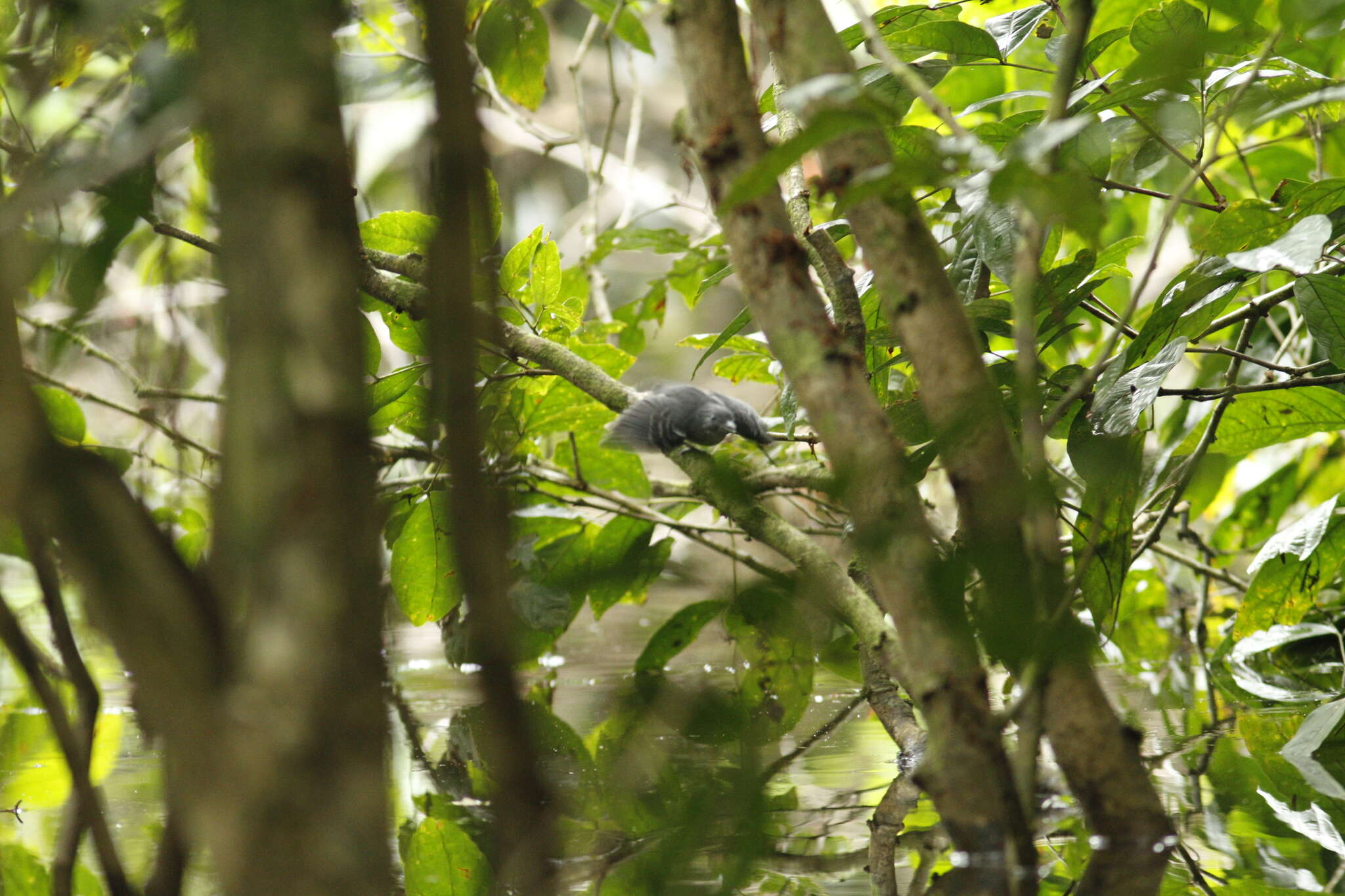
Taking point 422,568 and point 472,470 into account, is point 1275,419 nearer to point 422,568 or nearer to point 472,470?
point 422,568

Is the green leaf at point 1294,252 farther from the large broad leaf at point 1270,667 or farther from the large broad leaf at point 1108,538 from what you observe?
the large broad leaf at point 1270,667

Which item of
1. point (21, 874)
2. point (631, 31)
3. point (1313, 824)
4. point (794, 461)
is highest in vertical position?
point (631, 31)

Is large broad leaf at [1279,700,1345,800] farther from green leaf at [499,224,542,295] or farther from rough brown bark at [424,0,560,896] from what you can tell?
green leaf at [499,224,542,295]

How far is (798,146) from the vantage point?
0.44 meters

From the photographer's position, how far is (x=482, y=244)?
0.32 metres

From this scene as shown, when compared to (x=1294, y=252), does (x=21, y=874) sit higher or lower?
lower

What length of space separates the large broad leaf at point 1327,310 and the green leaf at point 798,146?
0.64 m

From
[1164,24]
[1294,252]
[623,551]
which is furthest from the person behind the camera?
[623,551]

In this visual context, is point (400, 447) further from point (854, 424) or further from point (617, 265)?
point (617, 265)

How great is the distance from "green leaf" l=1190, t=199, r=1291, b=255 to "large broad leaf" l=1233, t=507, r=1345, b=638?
16.7 inches

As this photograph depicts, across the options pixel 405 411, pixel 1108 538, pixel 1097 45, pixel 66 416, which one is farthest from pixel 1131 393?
pixel 66 416

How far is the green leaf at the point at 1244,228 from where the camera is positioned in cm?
87

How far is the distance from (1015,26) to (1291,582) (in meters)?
0.67

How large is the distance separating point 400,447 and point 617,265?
14.2ft
